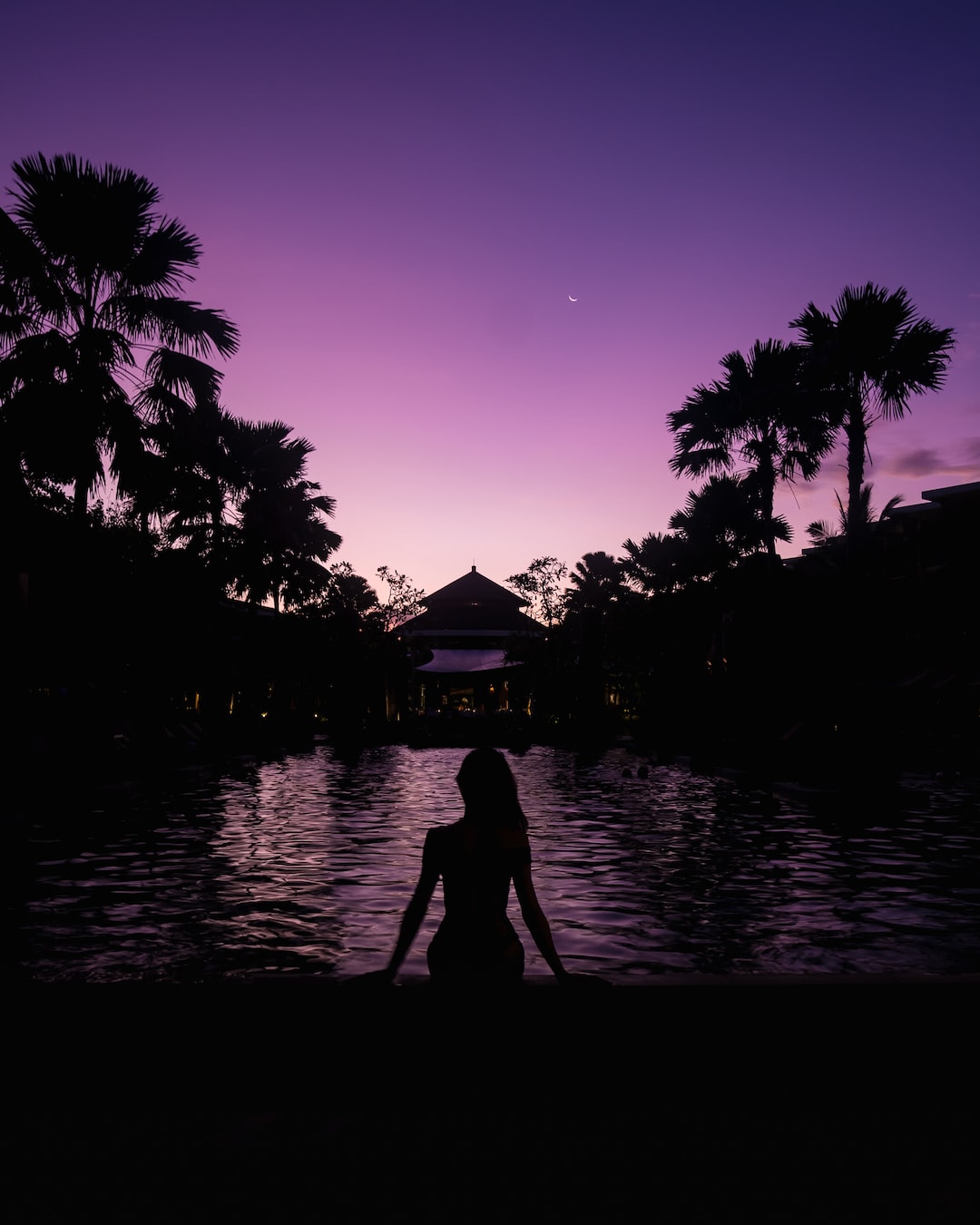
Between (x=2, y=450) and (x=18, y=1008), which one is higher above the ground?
(x=2, y=450)

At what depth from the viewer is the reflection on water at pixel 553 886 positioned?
718 centimetres

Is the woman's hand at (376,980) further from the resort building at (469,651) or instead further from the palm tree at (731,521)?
the resort building at (469,651)

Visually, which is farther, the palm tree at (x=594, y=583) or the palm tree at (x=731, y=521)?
the palm tree at (x=594, y=583)

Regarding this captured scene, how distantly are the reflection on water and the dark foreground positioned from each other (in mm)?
1525

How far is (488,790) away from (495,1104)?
1161 millimetres

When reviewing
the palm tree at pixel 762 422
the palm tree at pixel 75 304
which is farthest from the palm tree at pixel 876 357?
the palm tree at pixel 75 304

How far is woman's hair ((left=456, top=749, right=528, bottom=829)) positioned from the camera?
4516 mm

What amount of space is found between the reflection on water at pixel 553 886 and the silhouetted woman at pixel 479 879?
1.67 m

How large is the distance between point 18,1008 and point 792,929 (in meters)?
5.45

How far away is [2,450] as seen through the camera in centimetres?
1805

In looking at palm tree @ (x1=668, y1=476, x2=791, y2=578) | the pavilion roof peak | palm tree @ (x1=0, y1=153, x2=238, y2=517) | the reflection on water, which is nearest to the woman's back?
the reflection on water

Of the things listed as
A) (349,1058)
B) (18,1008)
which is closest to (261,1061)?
(349,1058)

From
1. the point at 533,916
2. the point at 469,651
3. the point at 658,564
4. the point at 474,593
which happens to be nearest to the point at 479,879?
the point at 533,916

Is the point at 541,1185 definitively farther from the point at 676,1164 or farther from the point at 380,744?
the point at 380,744
